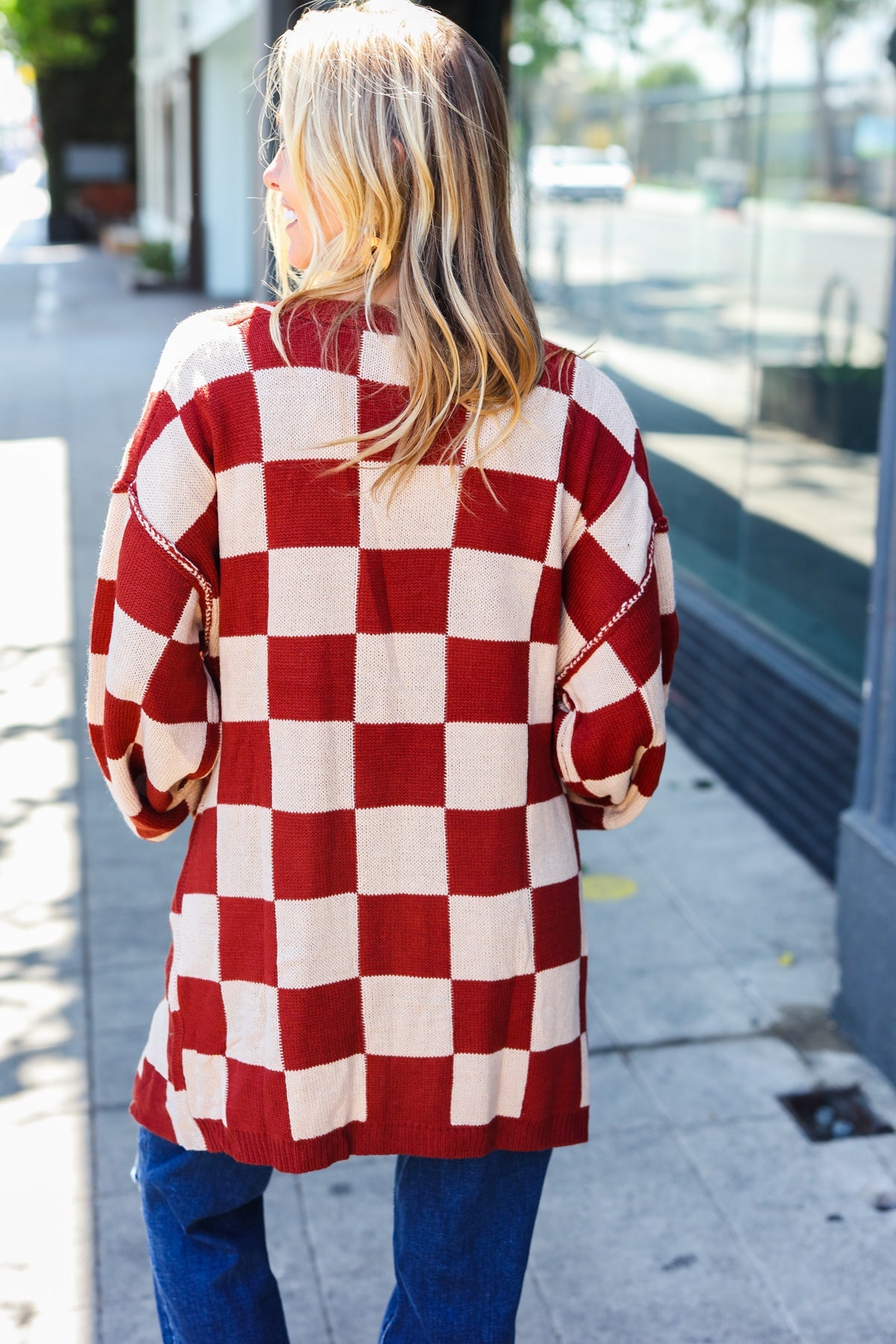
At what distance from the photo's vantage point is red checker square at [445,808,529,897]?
171 centimetres

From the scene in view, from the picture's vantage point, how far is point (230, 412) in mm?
1589

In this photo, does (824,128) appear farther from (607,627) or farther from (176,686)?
(176,686)

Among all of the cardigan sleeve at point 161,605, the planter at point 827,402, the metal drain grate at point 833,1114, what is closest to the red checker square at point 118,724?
the cardigan sleeve at point 161,605

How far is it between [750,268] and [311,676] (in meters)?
4.16

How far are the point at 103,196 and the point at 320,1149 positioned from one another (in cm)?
3232

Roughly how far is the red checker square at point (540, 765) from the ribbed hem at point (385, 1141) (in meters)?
0.39

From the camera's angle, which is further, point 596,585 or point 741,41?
point 741,41

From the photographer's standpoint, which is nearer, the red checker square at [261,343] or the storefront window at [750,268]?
the red checker square at [261,343]

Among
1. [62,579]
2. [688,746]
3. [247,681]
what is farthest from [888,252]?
[62,579]

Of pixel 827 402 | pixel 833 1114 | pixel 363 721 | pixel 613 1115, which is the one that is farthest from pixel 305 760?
pixel 827 402

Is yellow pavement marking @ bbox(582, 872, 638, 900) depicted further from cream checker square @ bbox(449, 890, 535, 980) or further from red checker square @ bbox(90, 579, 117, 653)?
red checker square @ bbox(90, 579, 117, 653)

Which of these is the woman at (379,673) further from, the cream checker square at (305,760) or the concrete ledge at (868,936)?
the concrete ledge at (868,936)

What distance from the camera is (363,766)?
5.56 feet

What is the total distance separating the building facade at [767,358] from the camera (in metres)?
3.49
